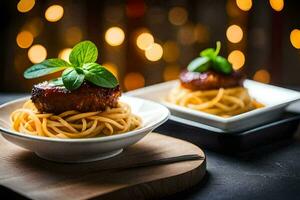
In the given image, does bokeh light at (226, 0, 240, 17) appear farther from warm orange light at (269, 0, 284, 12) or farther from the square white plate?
the square white plate

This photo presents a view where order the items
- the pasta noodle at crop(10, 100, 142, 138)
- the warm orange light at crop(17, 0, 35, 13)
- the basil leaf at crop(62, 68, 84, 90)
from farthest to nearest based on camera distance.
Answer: the warm orange light at crop(17, 0, 35, 13) < the pasta noodle at crop(10, 100, 142, 138) < the basil leaf at crop(62, 68, 84, 90)

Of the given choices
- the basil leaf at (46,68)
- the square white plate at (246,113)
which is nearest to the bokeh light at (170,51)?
the square white plate at (246,113)

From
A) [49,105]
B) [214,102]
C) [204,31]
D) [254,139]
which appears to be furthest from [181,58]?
[49,105]

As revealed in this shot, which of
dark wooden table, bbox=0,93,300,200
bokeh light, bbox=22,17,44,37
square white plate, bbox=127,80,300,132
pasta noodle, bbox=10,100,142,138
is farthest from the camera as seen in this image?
bokeh light, bbox=22,17,44,37

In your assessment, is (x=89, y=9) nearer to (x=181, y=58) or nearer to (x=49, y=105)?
(x=181, y=58)

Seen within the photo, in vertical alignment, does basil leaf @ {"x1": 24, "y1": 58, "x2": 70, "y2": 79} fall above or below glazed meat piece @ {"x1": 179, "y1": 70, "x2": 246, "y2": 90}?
above

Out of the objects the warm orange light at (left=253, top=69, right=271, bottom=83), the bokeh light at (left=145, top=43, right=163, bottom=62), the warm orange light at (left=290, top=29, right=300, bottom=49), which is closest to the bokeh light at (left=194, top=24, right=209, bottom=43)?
the bokeh light at (left=145, top=43, right=163, bottom=62)

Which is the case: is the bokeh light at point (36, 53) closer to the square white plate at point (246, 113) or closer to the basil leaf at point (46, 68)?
the square white plate at point (246, 113)

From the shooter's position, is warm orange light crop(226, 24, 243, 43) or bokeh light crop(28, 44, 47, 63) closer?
bokeh light crop(28, 44, 47, 63)
